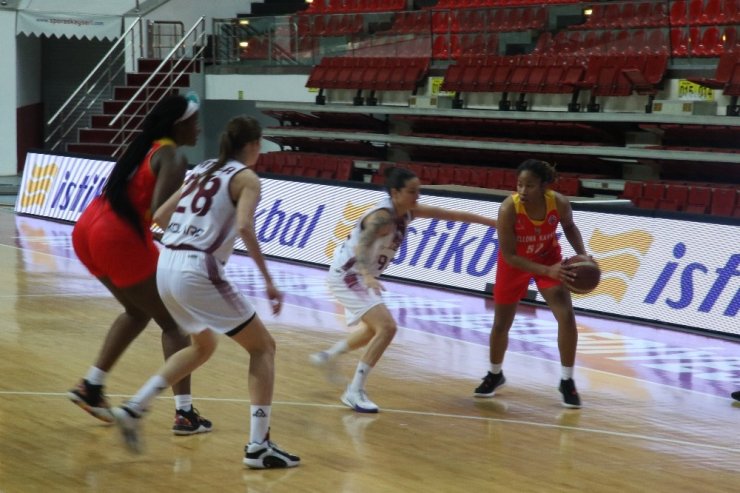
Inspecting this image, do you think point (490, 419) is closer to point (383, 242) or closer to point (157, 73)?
point (383, 242)

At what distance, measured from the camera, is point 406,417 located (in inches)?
295

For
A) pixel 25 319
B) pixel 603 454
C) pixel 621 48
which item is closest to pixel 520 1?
pixel 621 48

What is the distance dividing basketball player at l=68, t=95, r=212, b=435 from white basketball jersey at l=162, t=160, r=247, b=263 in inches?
21.6

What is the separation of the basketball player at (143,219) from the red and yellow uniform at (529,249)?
7.66 ft

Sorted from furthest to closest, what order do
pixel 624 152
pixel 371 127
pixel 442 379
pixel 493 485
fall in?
pixel 371 127 → pixel 624 152 → pixel 442 379 → pixel 493 485

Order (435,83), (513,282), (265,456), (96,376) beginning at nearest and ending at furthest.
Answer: (265,456)
(96,376)
(513,282)
(435,83)

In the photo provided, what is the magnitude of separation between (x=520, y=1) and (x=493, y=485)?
1584cm

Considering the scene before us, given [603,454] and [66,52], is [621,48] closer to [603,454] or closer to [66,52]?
[603,454]

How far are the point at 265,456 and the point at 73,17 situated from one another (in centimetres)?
2302

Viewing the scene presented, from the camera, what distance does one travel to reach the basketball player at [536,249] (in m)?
7.71

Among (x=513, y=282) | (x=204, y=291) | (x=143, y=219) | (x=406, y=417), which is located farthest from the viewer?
(x=513, y=282)

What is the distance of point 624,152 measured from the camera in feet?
57.4

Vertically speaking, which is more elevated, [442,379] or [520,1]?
[520,1]

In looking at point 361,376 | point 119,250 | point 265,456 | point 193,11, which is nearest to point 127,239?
point 119,250
